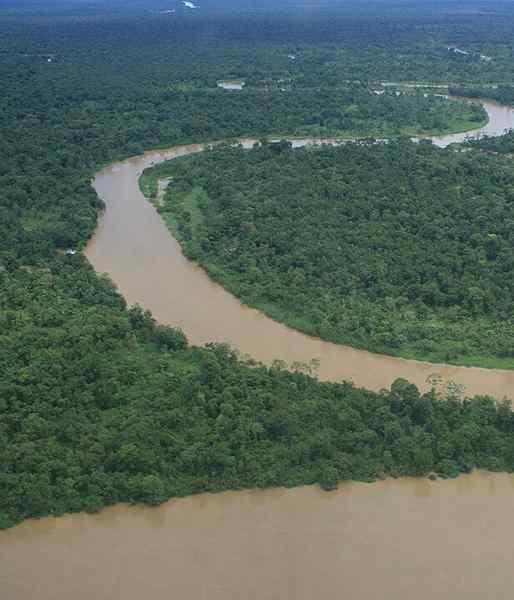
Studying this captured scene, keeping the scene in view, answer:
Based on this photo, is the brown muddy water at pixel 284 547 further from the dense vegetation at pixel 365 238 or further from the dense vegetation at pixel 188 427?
the dense vegetation at pixel 365 238

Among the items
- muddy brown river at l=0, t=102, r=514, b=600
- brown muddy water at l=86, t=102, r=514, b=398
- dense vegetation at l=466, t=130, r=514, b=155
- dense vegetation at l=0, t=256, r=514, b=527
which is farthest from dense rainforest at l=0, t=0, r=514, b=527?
dense vegetation at l=466, t=130, r=514, b=155

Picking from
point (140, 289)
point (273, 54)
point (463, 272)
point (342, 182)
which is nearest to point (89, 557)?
point (140, 289)

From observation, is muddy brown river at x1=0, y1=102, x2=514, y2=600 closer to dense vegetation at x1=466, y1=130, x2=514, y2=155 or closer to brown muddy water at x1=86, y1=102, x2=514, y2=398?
brown muddy water at x1=86, y1=102, x2=514, y2=398

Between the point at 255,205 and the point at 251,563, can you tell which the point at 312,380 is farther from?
the point at 255,205

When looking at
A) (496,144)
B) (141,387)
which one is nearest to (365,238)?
(141,387)

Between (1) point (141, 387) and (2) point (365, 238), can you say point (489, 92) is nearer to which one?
(2) point (365, 238)

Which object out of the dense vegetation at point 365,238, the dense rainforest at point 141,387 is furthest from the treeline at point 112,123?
the dense vegetation at point 365,238
